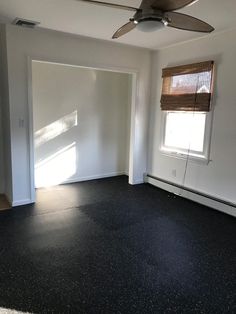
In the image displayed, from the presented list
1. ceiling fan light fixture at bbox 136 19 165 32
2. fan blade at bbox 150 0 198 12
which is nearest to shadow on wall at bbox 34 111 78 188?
ceiling fan light fixture at bbox 136 19 165 32

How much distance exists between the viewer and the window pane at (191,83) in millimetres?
3860

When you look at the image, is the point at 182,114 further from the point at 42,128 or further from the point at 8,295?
the point at 8,295

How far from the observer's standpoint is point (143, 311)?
193 cm

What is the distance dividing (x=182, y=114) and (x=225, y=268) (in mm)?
2548

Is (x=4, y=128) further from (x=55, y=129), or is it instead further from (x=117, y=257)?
(x=117, y=257)

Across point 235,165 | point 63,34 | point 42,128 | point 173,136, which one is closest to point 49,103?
point 42,128

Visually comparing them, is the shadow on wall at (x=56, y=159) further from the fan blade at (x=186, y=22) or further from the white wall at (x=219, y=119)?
the fan blade at (x=186, y=22)

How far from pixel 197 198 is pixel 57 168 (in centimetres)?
254

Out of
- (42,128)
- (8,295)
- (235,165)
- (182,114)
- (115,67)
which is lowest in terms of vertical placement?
(8,295)

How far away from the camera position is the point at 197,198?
13.6 ft

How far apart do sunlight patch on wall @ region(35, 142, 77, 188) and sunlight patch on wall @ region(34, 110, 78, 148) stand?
1.03 feet

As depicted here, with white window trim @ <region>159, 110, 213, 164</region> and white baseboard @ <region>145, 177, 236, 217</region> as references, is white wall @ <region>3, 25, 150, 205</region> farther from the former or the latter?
white baseboard @ <region>145, 177, 236, 217</region>

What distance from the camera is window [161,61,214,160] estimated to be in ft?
12.8

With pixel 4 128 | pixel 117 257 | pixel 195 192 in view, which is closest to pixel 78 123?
pixel 4 128
